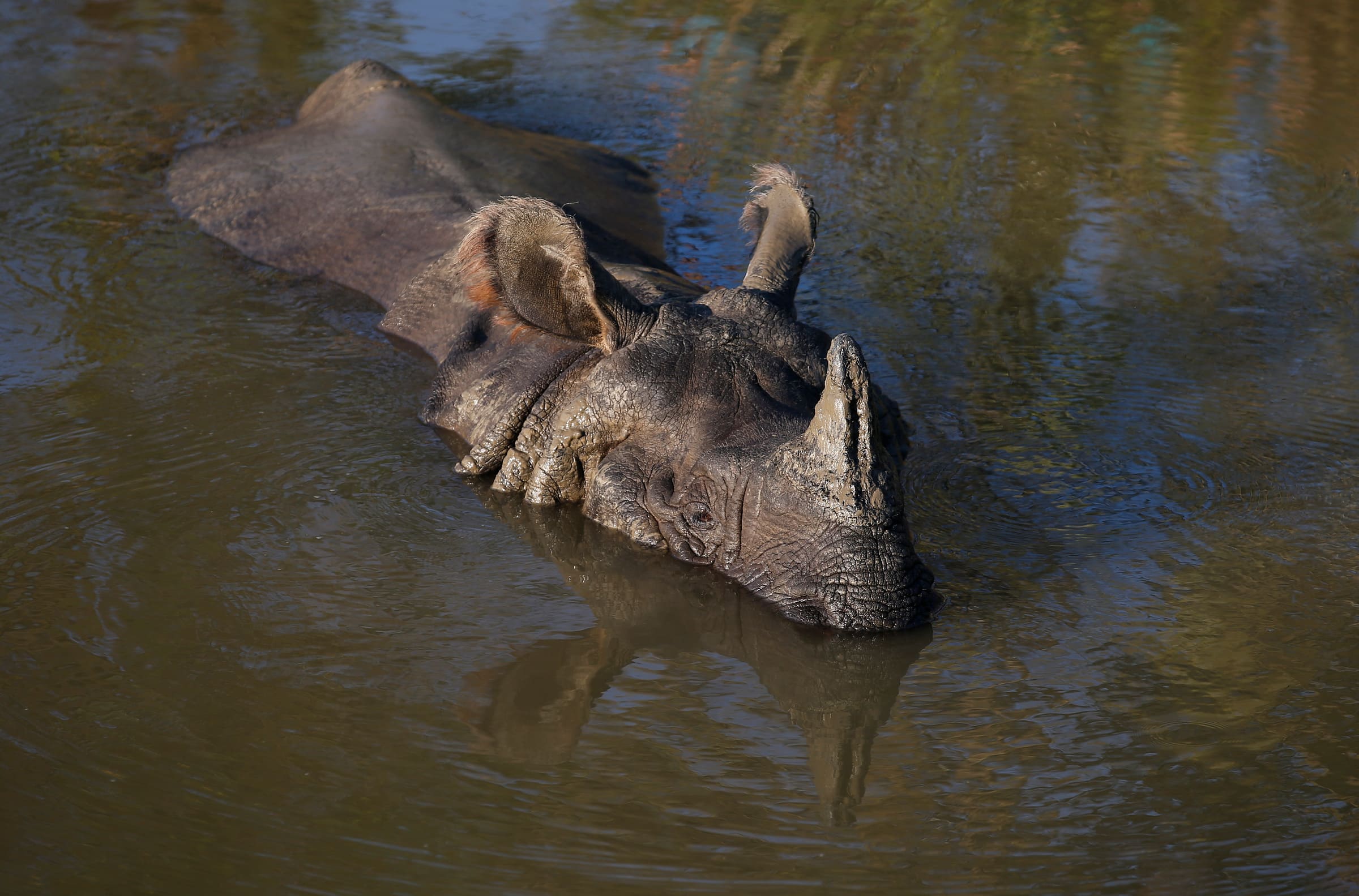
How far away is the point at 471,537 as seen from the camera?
569 cm

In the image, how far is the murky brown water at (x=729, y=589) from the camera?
391 cm

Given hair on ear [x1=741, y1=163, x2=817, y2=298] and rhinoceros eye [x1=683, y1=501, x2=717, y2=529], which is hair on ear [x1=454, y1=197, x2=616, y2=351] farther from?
rhinoceros eye [x1=683, y1=501, x2=717, y2=529]

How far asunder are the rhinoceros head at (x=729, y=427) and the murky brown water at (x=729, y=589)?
0.20 m

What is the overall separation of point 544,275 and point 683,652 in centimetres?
192

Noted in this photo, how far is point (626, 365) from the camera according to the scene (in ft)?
18.6

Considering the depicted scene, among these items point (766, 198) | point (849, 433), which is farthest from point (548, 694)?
point (766, 198)

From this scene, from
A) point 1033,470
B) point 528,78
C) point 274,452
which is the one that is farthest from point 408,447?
point 528,78

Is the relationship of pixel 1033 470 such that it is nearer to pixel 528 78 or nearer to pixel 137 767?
pixel 137 767

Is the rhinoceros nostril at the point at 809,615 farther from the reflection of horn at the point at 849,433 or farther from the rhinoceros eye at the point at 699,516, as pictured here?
the rhinoceros eye at the point at 699,516

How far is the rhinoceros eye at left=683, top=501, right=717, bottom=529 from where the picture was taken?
17.4 feet

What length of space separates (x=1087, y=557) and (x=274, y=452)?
3.43 meters

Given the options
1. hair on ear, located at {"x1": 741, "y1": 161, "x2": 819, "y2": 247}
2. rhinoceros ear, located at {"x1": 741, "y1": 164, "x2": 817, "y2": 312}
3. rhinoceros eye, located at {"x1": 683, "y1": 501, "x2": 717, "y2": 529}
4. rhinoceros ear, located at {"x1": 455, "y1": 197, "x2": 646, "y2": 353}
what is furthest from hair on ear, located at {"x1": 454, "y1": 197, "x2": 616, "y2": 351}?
hair on ear, located at {"x1": 741, "y1": 161, "x2": 819, "y2": 247}

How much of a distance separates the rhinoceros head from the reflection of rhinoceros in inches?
3.6

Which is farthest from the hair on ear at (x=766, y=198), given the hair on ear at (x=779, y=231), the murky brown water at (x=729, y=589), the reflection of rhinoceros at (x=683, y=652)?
the reflection of rhinoceros at (x=683, y=652)
